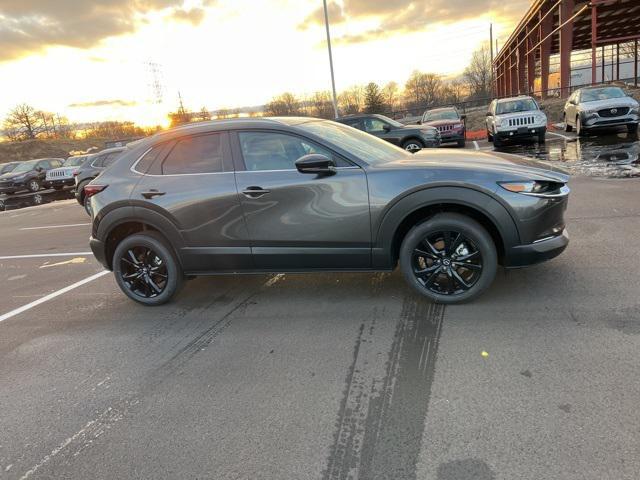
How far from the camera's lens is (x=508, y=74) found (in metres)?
61.2

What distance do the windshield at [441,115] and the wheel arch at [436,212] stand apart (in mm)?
15786

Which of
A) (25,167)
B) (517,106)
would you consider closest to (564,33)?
(517,106)

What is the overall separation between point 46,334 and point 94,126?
328ft

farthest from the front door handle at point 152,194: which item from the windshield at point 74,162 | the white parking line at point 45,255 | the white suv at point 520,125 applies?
the windshield at point 74,162

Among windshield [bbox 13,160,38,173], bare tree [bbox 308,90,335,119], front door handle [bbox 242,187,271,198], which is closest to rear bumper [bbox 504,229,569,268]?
front door handle [bbox 242,187,271,198]

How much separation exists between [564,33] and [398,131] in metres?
18.7

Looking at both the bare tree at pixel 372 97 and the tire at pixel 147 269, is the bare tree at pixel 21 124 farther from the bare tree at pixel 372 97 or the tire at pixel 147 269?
the tire at pixel 147 269

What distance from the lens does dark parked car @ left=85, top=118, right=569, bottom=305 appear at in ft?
13.1

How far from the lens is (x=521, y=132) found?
50.7 ft

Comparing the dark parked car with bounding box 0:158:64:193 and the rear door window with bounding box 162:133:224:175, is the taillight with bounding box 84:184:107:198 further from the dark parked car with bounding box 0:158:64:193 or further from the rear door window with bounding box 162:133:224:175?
the dark parked car with bounding box 0:158:64:193

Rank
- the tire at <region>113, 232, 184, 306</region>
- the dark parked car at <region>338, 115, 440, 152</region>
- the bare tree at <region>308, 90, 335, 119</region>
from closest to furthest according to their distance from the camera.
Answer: the tire at <region>113, 232, 184, 306</region>, the dark parked car at <region>338, 115, 440, 152</region>, the bare tree at <region>308, 90, 335, 119</region>

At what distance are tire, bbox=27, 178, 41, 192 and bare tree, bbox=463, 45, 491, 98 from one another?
277 feet

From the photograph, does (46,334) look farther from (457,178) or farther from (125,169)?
(457,178)

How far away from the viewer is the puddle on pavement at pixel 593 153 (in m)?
10.3
